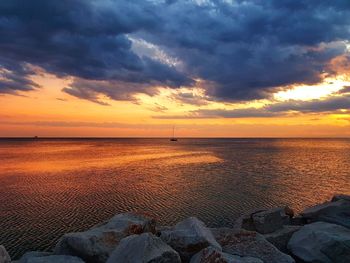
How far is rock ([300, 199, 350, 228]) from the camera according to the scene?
59.0ft

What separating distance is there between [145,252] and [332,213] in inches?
517

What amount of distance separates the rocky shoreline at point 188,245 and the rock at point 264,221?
93cm

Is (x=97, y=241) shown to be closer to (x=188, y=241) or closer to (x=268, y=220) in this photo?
(x=188, y=241)

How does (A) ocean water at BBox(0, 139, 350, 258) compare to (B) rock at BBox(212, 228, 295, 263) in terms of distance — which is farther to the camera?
(A) ocean water at BBox(0, 139, 350, 258)

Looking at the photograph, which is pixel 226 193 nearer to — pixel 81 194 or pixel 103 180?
pixel 81 194

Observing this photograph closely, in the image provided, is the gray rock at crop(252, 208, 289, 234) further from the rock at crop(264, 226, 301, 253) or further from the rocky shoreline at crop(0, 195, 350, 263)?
the rocky shoreline at crop(0, 195, 350, 263)

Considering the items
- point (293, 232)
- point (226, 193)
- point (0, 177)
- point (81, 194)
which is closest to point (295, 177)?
point (226, 193)

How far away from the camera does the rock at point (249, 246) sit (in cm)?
1141

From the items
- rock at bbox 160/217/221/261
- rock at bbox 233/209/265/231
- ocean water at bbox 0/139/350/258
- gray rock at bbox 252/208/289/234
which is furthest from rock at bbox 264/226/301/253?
ocean water at bbox 0/139/350/258

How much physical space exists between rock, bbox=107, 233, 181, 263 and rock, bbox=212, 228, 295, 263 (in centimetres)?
288

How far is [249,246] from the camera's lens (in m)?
12.0

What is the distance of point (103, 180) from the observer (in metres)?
42.8

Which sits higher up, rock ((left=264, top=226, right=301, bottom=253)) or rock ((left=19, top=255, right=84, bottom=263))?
rock ((left=19, top=255, right=84, bottom=263))

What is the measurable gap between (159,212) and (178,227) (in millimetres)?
13610
